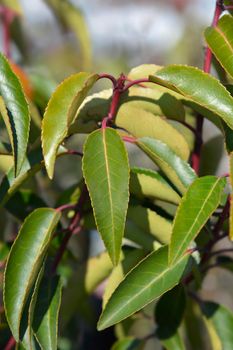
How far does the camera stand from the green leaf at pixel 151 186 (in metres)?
1.11

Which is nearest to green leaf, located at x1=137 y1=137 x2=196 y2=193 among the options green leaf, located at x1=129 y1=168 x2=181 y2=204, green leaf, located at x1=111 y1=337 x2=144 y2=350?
green leaf, located at x1=129 y1=168 x2=181 y2=204

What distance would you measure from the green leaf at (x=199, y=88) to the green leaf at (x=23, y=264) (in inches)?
10.7

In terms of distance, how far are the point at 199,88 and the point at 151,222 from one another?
0.90ft

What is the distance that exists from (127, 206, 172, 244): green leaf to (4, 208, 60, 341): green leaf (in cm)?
16

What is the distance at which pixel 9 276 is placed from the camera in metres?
1.01

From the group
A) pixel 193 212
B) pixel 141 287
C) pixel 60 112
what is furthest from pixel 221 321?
pixel 60 112

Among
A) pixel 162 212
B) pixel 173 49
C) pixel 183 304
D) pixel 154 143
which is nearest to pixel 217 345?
pixel 183 304

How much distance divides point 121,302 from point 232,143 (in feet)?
0.87

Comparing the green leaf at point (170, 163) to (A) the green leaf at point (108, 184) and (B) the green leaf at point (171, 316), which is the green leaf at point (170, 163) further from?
(B) the green leaf at point (171, 316)

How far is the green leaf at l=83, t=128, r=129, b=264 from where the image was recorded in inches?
36.7

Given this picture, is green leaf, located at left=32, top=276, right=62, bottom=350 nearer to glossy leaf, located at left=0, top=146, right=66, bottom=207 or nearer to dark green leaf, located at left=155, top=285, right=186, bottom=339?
glossy leaf, located at left=0, top=146, right=66, bottom=207

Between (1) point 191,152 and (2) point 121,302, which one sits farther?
(1) point 191,152


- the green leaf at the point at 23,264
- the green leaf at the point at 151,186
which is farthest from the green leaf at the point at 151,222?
the green leaf at the point at 23,264

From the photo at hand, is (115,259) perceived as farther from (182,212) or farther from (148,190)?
(148,190)
